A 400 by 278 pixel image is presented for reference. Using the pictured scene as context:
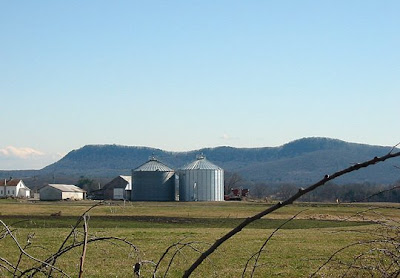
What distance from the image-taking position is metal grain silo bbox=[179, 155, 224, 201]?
329 ft

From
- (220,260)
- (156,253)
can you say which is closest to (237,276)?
(220,260)

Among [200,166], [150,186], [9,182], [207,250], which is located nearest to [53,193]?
[150,186]

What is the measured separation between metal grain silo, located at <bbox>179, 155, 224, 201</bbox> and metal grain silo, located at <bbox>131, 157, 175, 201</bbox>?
2346 millimetres

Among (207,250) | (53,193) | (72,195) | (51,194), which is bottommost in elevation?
(207,250)

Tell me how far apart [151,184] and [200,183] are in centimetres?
741

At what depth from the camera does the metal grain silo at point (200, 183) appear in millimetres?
100250

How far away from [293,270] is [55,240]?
12.3m

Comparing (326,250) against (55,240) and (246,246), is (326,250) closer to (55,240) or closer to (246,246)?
(246,246)

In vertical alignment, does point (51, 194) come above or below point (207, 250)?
above

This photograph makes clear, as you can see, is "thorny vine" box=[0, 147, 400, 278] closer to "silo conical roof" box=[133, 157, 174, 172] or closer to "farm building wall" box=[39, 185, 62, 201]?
"silo conical roof" box=[133, 157, 174, 172]

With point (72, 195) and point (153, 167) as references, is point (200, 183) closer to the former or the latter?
point (153, 167)

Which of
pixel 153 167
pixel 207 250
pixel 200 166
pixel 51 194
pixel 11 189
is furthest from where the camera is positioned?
pixel 11 189

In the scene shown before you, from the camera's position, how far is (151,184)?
10069 cm

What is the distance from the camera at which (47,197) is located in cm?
11662
